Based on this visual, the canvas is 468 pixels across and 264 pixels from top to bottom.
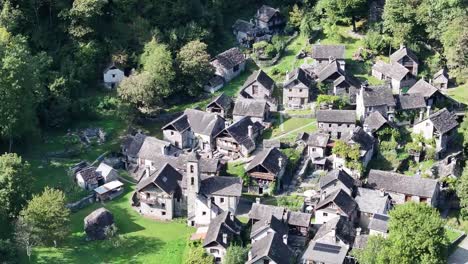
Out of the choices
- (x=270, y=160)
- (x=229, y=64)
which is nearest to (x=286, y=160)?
(x=270, y=160)

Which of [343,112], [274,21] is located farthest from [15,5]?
[343,112]

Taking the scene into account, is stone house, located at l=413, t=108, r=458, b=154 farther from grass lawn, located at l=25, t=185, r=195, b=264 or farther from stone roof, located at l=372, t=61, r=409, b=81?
grass lawn, located at l=25, t=185, r=195, b=264

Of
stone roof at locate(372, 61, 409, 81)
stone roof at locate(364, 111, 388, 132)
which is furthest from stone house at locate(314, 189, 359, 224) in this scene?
stone roof at locate(372, 61, 409, 81)

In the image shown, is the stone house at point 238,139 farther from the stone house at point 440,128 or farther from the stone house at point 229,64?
the stone house at point 440,128

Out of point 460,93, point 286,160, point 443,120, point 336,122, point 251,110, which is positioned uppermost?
point 460,93

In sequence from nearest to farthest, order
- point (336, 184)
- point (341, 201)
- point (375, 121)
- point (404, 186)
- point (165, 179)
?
point (341, 201)
point (336, 184)
point (404, 186)
point (165, 179)
point (375, 121)

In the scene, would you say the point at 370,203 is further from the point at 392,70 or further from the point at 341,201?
the point at 392,70

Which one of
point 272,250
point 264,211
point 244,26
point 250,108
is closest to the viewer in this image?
point 272,250

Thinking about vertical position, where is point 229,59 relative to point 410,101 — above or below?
above
